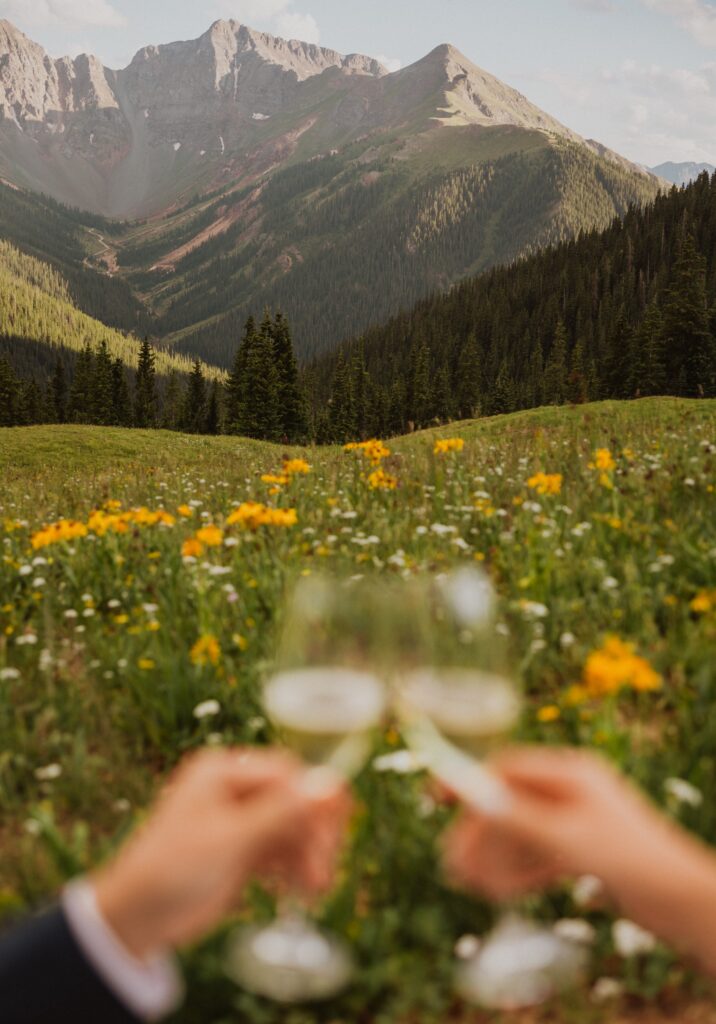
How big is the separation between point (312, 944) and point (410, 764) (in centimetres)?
65

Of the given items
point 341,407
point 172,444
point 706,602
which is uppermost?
point 341,407

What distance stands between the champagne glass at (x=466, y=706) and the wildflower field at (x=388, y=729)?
0.50 ft

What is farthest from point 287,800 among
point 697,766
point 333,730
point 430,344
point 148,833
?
point 430,344

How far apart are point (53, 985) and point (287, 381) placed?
201ft

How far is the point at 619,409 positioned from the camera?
791 inches

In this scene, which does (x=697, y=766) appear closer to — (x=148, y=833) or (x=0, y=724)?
(x=148, y=833)

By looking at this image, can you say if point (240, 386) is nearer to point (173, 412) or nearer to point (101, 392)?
point (101, 392)

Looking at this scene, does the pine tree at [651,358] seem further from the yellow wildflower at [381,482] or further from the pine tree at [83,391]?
the pine tree at [83,391]

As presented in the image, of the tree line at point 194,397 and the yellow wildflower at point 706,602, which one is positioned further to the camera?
the tree line at point 194,397

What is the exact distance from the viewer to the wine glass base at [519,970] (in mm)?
1771

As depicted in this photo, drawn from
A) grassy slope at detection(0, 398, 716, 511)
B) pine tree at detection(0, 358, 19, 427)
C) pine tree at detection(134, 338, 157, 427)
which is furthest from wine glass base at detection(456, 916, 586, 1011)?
pine tree at detection(0, 358, 19, 427)

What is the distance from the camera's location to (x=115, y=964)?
4.85 ft

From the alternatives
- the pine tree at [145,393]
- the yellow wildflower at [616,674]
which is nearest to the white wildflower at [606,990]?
the yellow wildflower at [616,674]

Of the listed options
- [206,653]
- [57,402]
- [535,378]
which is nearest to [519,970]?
[206,653]
